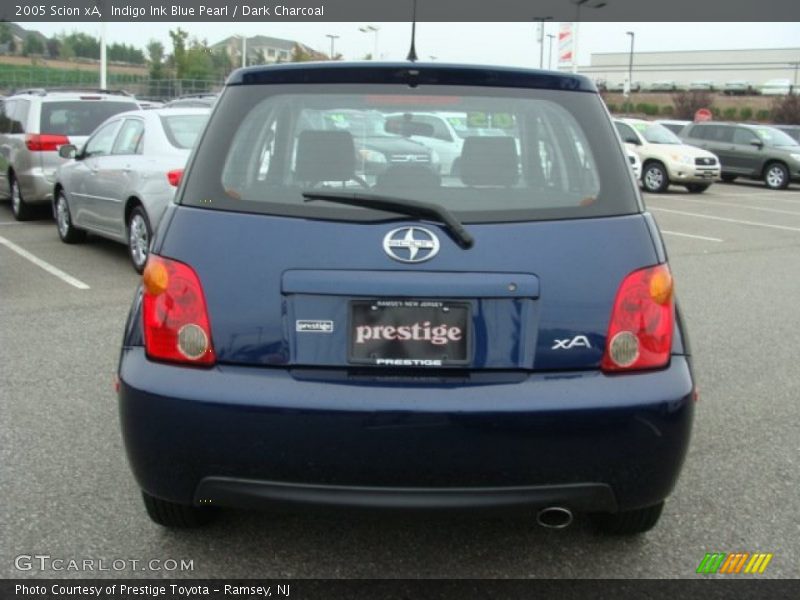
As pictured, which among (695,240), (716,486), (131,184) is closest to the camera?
(716,486)

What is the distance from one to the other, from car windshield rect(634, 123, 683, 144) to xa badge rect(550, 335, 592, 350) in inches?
828

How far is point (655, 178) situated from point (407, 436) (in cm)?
2100

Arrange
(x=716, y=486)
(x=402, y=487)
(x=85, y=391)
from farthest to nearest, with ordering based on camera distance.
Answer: (x=85, y=391), (x=716, y=486), (x=402, y=487)

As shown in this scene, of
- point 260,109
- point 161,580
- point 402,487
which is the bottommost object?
point 161,580

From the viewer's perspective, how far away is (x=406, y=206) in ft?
9.25

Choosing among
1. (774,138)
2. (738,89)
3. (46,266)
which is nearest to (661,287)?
(46,266)

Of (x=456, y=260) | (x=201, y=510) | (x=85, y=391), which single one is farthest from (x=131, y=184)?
(x=456, y=260)

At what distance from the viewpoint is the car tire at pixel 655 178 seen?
22250 millimetres

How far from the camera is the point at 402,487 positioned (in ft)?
8.89

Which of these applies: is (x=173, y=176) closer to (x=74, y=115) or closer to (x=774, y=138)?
(x=74, y=115)

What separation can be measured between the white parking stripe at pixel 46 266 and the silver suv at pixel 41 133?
1513 mm

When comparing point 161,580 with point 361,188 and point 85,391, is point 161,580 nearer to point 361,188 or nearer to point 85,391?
point 361,188

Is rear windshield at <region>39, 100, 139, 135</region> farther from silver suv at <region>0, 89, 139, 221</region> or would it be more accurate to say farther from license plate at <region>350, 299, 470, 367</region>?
license plate at <region>350, 299, 470, 367</region>

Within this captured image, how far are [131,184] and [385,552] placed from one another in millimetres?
6211
